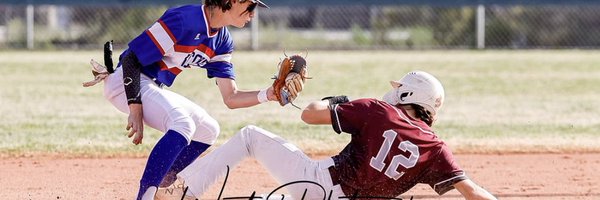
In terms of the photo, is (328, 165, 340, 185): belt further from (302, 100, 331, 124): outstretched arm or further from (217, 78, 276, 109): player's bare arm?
(217, 78, 276, 109): player's bare arm

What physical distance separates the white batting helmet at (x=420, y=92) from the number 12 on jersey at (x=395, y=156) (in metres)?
0.24

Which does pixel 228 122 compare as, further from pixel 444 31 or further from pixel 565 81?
pixel 444 31

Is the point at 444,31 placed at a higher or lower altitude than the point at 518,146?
lower

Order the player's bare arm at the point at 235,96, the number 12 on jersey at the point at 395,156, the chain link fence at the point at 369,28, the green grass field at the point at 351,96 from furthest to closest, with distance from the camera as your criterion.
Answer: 1. the chain link fence at the point at 369,28
2. the green grass field at the point at 351,96
3. the player's bare arm at the point at 235,96
4. the number 12 on jersey at the point at 395,156

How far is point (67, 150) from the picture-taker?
8.79 m

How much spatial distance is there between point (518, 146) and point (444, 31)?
12.9 metres

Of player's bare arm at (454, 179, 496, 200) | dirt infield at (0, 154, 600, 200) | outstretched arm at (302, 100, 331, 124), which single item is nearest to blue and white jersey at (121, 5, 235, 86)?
outstretched arm at (302, 100, 331, 124)

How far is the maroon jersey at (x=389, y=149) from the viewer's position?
4.91 meters

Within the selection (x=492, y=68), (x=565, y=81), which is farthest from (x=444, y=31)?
(x=565, y=81)

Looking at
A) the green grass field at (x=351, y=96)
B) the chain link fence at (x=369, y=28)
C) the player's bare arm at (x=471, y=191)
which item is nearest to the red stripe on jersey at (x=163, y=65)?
the player's bare arm at (x=471, y=191)

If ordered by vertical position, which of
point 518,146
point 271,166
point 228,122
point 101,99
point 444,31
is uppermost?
point 271,166

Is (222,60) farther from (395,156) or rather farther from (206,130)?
(395,156)

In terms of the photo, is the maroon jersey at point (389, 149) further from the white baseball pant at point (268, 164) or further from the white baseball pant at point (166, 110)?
the white baseball pant at point (166, 110)

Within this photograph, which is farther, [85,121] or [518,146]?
[85,121]
